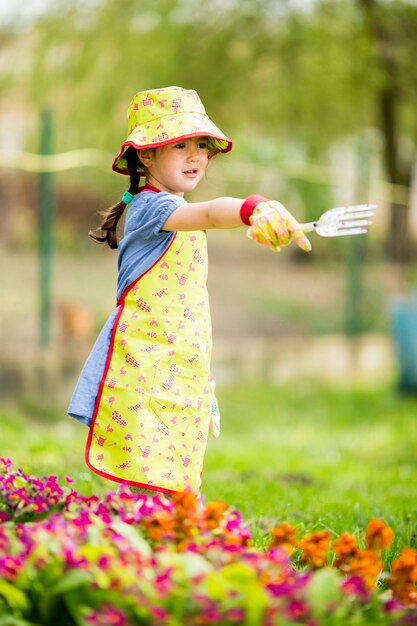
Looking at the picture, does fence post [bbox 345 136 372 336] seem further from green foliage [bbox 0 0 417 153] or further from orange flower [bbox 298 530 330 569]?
orange flower [bbox 298 530 330 569]

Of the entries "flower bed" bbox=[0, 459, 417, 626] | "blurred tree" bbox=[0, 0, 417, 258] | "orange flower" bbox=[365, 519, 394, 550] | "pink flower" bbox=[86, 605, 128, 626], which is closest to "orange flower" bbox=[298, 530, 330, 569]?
"flower bed" bbox=[0, 459, 417, 626]

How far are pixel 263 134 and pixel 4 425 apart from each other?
4.86 meters

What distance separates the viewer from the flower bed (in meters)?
1.93

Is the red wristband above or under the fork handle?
above

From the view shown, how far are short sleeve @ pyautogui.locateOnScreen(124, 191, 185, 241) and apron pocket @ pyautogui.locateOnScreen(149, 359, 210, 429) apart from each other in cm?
38

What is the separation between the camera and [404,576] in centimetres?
230

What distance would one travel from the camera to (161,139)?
118 inches

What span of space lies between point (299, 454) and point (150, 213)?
3.96 m

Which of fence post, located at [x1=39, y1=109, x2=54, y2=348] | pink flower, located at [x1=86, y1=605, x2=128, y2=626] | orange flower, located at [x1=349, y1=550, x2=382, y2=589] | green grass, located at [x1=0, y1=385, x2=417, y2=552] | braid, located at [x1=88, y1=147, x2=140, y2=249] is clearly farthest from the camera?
fence post, located at [x1=39, y1=109, x2=54, y2=348]

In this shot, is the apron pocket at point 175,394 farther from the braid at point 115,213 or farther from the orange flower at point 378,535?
the orange flower at point 378,535

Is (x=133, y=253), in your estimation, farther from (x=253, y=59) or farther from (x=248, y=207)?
(x=253, y=59)

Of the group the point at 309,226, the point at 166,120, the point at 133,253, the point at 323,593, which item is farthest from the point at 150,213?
the point at 323,593

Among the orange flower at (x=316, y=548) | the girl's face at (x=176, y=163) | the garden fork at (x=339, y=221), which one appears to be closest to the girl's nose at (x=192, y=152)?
the girl's face at (x=176, y=163)

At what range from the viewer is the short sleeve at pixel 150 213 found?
9.73 ft
